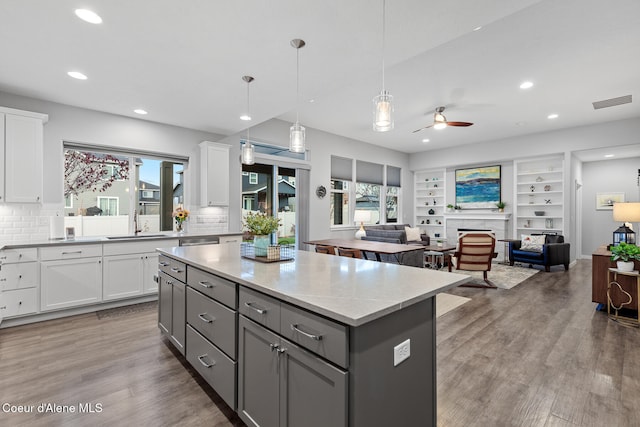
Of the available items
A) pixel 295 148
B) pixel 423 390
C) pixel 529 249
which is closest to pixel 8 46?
pixel 295 148

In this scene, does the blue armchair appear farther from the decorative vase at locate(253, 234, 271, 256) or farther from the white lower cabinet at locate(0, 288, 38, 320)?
the white lower cabinet at locate(0, 288, 38, 320)

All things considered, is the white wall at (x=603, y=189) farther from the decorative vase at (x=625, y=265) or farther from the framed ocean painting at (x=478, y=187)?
the decorative vase at (x=625, y=265)

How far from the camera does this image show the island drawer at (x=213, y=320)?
1813 mm

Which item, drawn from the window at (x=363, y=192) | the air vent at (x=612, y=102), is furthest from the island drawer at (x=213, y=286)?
the air vent at (x=612, y=102)

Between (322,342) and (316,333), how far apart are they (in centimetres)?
4

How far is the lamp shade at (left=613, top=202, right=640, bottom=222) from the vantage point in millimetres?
3975

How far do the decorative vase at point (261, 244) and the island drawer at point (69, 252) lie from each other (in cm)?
276

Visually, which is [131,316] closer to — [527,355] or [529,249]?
[527,355]

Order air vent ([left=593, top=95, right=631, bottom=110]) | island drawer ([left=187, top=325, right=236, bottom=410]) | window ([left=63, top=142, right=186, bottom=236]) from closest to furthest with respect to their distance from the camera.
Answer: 1. island drawer ([left=187, top=325, right=236, bottom=410])
2. window ([left=63, top=142, right=186, bottom=236])
3. air vent ([left=593, top=95, right=631, bottom=110])

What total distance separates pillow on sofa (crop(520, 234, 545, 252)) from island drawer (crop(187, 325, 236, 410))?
23.8 feet

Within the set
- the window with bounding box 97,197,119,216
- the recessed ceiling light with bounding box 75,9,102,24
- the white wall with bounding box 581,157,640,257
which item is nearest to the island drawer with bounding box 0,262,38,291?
the window with bounding box 97,197,119,216

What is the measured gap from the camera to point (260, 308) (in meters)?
1.57

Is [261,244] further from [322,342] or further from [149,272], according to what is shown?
[149,272]

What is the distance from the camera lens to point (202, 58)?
2895mm
